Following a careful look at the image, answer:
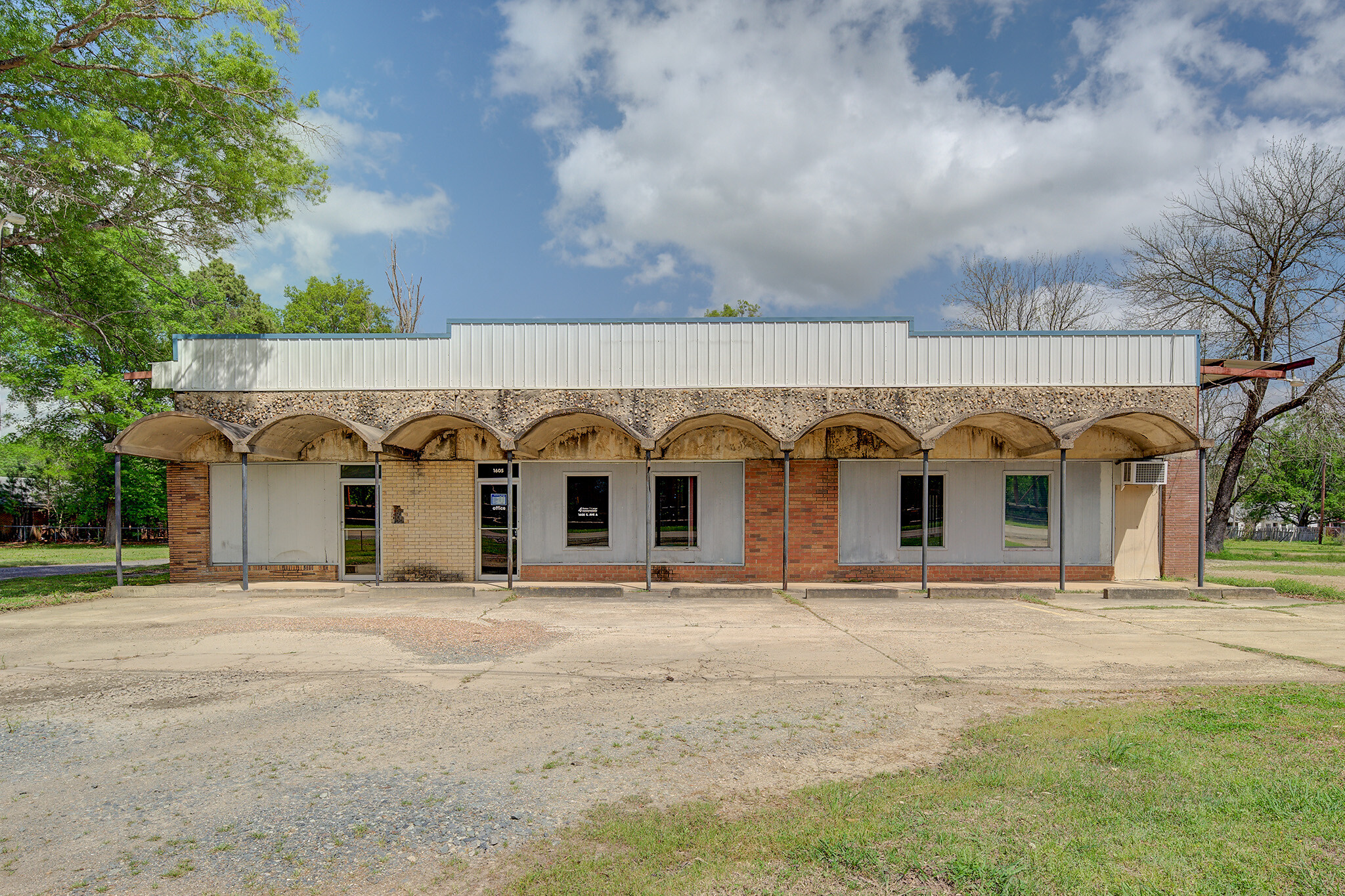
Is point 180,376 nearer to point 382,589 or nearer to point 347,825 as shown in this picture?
point 382,589

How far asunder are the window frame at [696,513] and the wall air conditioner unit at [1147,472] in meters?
9.49

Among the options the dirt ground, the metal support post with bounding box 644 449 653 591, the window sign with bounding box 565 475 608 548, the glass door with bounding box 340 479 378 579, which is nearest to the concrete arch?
the metal support post with bounding box 644 449 653 591

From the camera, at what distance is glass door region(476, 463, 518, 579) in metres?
14.9

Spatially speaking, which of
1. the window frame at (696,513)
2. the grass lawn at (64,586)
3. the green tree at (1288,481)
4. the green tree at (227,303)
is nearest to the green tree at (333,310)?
the green tree at (227,303)

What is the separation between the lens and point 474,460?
1481 cm

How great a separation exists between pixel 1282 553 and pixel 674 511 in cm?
2740

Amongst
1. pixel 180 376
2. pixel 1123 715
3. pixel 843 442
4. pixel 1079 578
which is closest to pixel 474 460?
pixel 180 376

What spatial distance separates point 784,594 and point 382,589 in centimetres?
829

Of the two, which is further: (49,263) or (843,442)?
(49,263)

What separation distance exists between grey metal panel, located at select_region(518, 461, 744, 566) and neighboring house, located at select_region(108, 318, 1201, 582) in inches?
1.8

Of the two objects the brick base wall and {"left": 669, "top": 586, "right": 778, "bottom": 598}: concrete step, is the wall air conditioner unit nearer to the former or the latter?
{"left": 669, "top": 586, "right": 778, "bottom": 598}: concrete step

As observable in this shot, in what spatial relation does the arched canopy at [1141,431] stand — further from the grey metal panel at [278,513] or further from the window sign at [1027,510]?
the grey metal panel at [278,513]

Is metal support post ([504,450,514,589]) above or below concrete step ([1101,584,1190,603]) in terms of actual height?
above

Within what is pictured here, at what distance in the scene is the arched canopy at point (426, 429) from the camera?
42.8 ft
